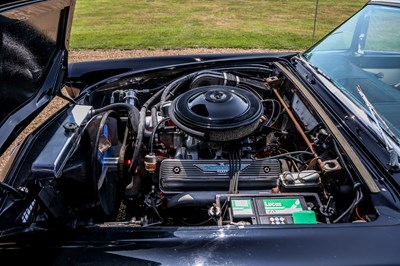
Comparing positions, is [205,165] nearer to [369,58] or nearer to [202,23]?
[369,58]

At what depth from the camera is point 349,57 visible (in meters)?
2.41

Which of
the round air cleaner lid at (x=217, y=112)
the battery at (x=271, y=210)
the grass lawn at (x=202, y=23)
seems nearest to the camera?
the battery at (x=271, y=210)

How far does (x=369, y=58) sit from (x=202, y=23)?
Result: 725cm

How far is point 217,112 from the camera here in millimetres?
1812

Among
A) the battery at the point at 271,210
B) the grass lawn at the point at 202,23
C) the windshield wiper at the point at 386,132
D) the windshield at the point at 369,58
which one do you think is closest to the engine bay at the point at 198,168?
the battery at the point at 271,210

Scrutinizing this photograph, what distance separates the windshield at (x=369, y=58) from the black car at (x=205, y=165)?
14 millimetres

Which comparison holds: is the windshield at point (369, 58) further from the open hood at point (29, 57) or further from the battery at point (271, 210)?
the open hood at point (29, 57)

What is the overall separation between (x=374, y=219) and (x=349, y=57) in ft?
4.77

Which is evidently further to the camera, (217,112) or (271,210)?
(217,112)

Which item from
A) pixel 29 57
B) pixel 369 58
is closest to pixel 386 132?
pixel 369 58

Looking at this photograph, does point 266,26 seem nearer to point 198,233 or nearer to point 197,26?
point 197,26

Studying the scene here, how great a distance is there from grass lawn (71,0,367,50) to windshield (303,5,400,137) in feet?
14.6

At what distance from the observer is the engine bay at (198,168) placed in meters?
1.44

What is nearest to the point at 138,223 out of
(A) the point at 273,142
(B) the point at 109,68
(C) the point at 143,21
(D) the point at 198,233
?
(D) the point at 198,233
